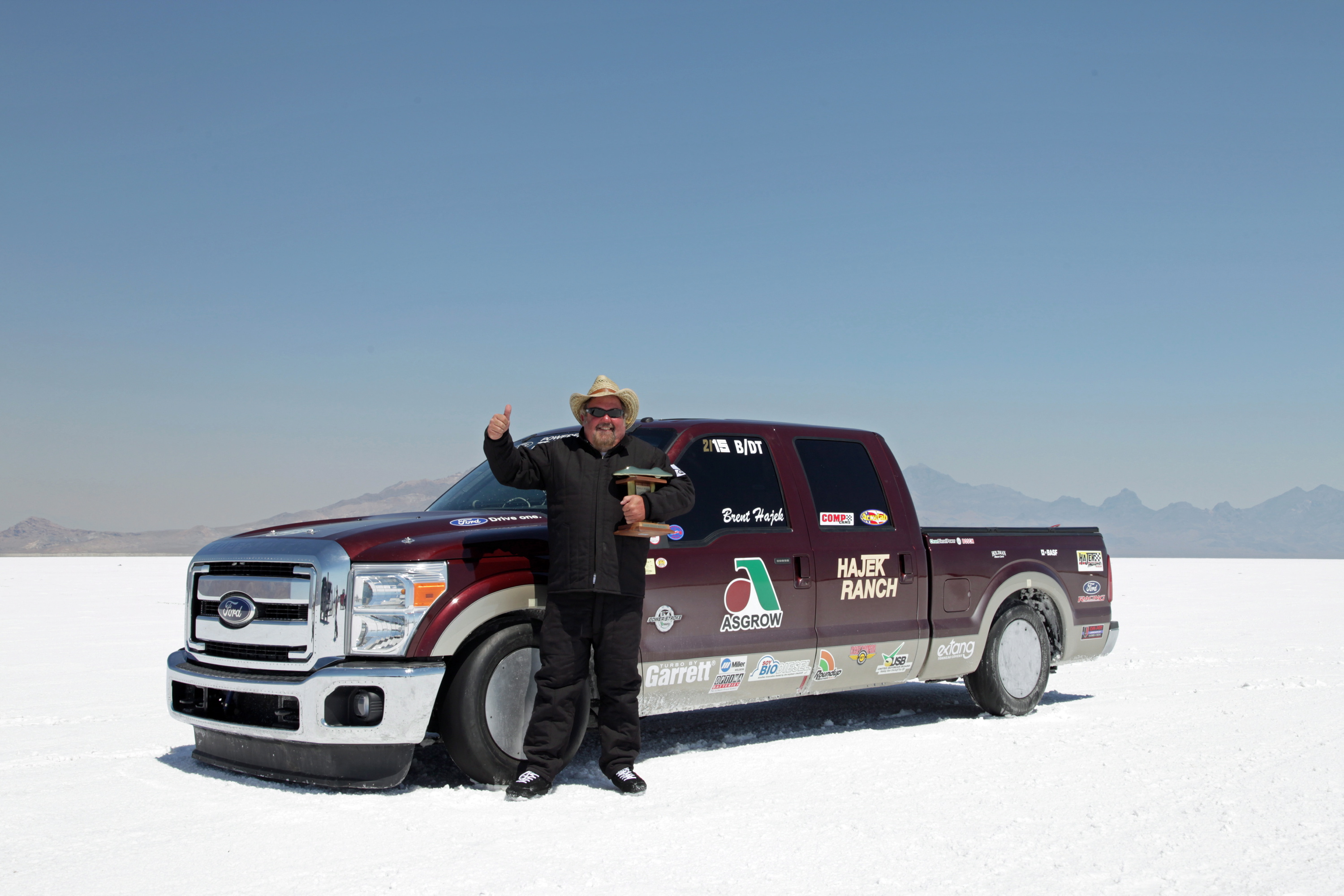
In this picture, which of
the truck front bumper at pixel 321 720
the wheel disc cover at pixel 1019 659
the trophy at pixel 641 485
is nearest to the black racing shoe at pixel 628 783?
the truck front bumper at pixel 321 720

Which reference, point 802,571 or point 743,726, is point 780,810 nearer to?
point 802,571

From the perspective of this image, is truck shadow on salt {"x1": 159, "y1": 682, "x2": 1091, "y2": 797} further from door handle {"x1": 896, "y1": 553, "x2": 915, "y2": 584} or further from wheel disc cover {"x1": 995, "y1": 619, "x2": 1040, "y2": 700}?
door handle {"x1": 896, "y1": 553, "x2": 915, "y2": 584}

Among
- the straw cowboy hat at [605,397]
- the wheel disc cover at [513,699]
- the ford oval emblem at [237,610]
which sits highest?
the straw cowboy hat at [605,397]

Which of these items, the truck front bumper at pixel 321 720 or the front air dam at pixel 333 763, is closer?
the truck front bumper at pixel 321 720

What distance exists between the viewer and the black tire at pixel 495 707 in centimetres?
538

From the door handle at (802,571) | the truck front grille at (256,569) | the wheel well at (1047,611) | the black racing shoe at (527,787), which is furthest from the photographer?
the wheel well at (1047,611)

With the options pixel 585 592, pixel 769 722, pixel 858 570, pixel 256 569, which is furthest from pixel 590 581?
pixel 769 722

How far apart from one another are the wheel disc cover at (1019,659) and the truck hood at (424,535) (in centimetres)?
379

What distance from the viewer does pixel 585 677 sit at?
5.56 metres

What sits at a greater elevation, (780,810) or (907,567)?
(907,567)

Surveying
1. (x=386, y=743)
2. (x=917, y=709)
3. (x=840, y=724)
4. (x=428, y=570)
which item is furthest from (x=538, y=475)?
(x=917, y=709)

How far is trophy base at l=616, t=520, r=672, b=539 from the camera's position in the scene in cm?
538

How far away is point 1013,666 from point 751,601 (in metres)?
2.77

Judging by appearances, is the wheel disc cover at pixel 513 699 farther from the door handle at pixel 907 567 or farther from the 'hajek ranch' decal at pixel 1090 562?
the 'hajek ranch' decal at pixel 1090 562
